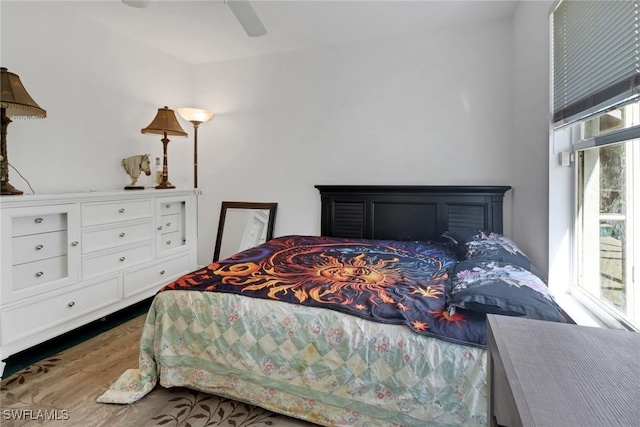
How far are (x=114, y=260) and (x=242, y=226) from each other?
4.33 feet

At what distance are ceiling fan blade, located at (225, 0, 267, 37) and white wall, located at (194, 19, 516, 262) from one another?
1134 millimetres

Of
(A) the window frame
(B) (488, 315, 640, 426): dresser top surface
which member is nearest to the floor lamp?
(A) the window frame

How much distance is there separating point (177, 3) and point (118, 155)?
142cm

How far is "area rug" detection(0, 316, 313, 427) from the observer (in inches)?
58.9

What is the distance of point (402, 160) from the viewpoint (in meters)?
3.00

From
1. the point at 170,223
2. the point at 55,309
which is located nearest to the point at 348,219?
the point at 170,223

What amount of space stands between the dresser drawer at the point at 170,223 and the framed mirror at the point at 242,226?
50 centimetres

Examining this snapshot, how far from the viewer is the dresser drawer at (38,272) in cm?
192

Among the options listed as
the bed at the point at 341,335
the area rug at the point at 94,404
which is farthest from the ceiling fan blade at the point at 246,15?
the area rug at the point at 94,404

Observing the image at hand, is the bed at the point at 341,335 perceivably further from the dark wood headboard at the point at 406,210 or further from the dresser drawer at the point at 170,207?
the dresser drawer at the point at 170,207

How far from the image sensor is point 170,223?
3137 mm

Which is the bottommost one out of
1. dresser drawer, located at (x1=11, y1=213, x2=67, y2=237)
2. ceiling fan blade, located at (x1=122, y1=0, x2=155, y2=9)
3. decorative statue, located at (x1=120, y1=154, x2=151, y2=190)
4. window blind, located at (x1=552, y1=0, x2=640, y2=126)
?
dresser drawer, located at (x1=11, y1=213, x2=67, y2=237)

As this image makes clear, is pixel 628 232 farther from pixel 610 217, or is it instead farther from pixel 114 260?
pixel 114 260

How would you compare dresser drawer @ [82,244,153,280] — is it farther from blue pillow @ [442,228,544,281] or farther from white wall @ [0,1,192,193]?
blue pillow @ [442,228,544,281]
